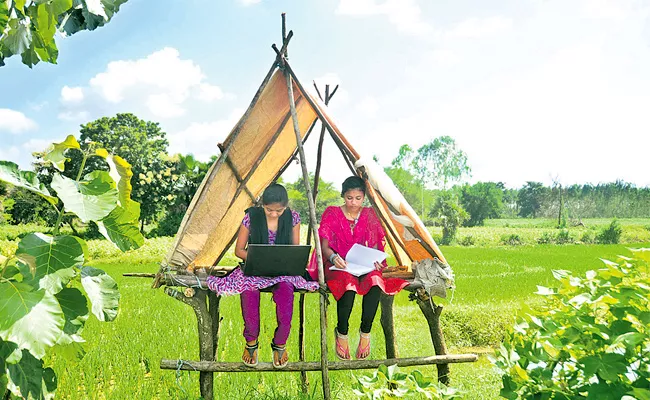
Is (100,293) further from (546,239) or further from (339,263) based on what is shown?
(546,239)

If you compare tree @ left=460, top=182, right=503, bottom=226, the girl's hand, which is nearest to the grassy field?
the girl's hand

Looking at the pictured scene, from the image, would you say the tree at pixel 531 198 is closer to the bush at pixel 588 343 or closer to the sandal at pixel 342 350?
the sandal at pixel 342 350

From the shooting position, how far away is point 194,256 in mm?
4027

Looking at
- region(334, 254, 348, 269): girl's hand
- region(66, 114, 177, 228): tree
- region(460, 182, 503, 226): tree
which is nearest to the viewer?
region(334, 254, 348, 269): girl's hand

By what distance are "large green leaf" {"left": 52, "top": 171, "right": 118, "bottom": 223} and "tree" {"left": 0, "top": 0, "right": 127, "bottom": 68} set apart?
1.63 feet

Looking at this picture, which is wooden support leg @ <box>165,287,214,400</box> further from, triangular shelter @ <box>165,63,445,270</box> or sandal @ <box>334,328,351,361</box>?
sandal @ <box>334,328,351,361</box>

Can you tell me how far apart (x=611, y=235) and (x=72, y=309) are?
26.9m

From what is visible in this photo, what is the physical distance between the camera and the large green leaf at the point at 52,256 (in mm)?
1648

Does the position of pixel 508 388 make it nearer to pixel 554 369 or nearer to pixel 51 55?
pixel 554 369

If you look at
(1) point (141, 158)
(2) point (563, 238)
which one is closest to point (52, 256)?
(2) point (563, 238)

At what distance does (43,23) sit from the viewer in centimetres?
174

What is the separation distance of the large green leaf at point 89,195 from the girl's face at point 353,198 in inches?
98.1

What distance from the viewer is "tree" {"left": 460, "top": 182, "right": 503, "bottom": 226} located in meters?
38.2

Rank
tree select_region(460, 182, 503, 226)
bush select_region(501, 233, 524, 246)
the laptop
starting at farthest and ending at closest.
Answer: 1. tree select_region(460, 182, 503, 226)
2. bush select_region(501, 233, 524, 246)
3. the laptop
